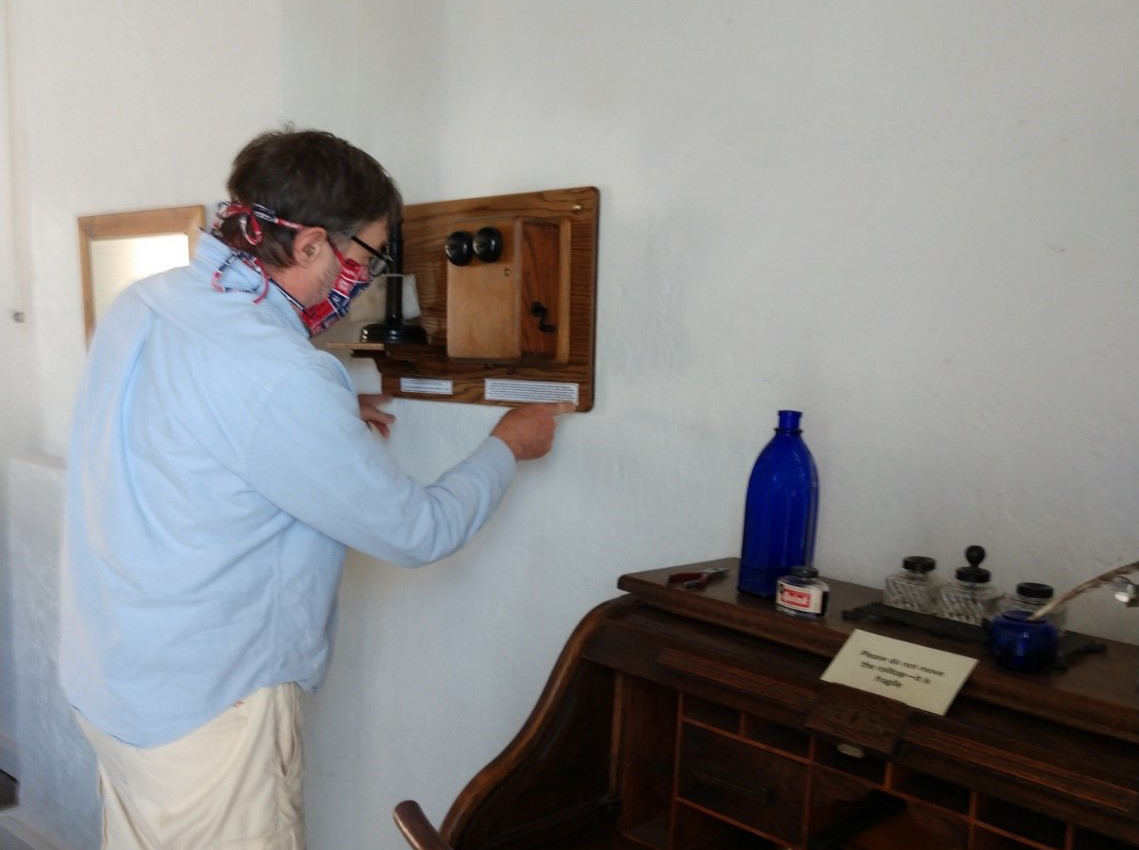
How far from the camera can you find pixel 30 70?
10.1ft

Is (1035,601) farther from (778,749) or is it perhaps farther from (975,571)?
(778,749)

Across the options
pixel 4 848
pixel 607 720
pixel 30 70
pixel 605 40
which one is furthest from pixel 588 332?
pixel 4 848

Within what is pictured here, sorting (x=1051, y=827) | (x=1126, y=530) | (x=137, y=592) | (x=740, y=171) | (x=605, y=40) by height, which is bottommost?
(x=1051, y=827)

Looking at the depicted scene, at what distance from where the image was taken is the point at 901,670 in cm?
110

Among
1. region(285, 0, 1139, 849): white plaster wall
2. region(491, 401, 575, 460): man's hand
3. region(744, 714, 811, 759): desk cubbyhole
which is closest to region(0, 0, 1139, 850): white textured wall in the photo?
region(285, 0, 1139, 849): white plaster wall

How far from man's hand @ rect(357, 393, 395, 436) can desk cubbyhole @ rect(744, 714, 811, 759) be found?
0.93 metres

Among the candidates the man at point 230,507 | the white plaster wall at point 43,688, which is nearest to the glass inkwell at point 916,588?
the man at point 230,507

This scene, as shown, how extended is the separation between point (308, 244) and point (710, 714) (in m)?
0.91

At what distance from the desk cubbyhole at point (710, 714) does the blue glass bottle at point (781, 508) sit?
6.6 inches

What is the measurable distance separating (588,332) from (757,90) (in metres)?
0.52

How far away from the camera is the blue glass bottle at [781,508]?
1382 mm

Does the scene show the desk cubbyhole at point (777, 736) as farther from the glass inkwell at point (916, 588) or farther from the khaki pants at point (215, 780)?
the khaki pants at point (215, 780)

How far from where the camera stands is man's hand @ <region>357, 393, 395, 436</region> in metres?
1.93

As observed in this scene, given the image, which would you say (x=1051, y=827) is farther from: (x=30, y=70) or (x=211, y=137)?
(x=30, y=70)
